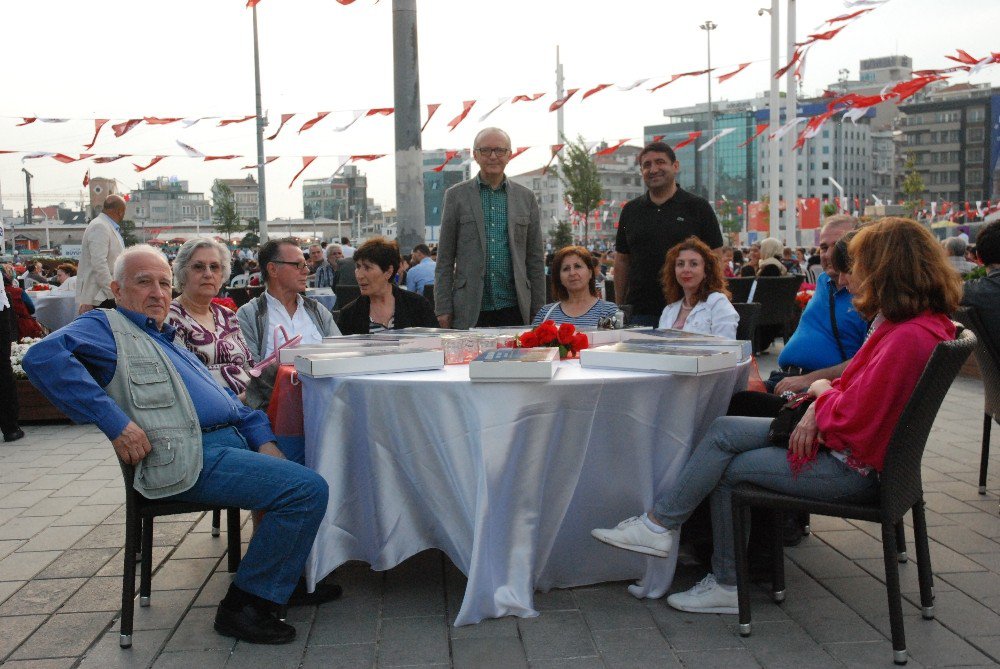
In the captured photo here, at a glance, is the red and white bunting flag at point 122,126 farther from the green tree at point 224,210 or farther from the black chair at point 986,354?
the green tree at point 224,210

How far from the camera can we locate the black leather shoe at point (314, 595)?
10.8ft

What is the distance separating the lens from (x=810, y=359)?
12.8 feet

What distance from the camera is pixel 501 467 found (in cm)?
298

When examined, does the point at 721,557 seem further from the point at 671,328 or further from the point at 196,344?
the point at 196,344

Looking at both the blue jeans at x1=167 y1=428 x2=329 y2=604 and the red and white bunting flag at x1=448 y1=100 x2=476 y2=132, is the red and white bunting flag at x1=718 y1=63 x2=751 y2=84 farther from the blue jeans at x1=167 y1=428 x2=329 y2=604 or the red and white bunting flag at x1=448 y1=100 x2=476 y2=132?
the blue jeans at x1=167 y1=428 x2=329 y2=604

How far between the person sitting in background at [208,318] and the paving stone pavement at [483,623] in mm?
825

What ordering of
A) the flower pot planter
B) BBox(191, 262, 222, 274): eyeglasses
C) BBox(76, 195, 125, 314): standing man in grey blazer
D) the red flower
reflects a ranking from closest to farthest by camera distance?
the red flower → BBox(191, 262, 222, 274): eyeglasses → BBox(76, 195, 125, 314): standing man in grey blazer → the flower pot planter

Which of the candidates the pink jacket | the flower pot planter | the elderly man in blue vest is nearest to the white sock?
the pink jacket

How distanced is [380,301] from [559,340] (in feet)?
5.15

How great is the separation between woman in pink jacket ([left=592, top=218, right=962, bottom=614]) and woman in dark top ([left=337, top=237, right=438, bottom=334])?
6.58 ft

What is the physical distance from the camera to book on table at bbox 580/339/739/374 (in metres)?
3.03

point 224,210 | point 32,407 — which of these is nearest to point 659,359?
point 32,407

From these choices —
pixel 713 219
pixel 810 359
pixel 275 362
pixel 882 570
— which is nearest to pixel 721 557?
pixel 882 570

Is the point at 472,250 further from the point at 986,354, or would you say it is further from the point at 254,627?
the point at 254,627
